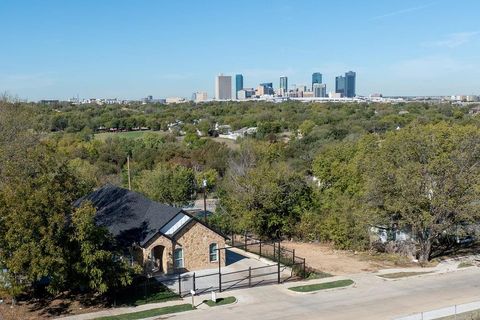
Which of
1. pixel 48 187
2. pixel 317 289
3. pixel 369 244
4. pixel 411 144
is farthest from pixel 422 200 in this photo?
pixel 48 187

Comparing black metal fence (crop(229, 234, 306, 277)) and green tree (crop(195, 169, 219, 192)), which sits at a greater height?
green tree (crop(195, 169, 219, 192))

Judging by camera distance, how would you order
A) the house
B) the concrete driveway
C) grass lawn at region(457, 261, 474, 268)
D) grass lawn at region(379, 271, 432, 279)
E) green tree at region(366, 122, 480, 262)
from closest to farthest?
the concrete driveway → the house → grass lawn at region(379, 271, 432, 279) → green tree at region(366, 122, 480, 262) → grass lawn at region(457, 261, 474, 268)

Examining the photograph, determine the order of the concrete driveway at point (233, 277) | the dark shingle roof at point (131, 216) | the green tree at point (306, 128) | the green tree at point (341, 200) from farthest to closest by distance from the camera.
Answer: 1. the green tree at point (306, 128)
2. the green tree at point (341, 200)
3. the dark shingle roof at point (131, 216)
4. the concrete driveway at point (233, 277)

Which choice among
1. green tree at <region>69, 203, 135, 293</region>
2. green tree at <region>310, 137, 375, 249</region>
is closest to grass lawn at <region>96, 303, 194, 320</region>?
green tree at <region>69, 203, 135, 293</region>

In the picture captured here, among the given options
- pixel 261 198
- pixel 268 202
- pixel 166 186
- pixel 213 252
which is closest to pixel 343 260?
pixel 268 202

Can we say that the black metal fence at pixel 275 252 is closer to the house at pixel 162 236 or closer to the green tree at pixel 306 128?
the house at pixel 162 236

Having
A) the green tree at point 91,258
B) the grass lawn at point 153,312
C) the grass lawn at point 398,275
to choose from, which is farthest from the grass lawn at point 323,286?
the green tree at point 91,258

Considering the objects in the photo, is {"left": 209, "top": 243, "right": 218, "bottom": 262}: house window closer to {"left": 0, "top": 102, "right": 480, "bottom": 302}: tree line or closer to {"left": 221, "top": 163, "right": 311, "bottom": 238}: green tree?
{"left": 0, "top": 102, "right": 480, "bottom": 302}: tree line
